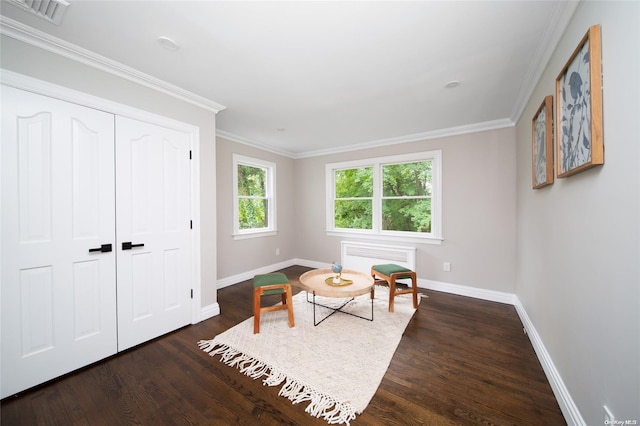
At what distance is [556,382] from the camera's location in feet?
5.24

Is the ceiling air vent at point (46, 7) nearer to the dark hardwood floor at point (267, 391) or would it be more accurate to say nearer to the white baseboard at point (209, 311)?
the dark hardwood floor at point (267, 391)

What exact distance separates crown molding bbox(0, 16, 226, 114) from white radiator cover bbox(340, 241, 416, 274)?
312 centimetres

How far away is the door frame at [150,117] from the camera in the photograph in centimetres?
166

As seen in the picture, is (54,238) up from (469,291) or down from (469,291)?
up

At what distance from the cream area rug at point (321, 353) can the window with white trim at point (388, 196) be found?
152cm

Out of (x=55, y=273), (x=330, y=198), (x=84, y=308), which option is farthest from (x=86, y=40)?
(x=330, y=198)

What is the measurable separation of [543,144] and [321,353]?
2.57 meters

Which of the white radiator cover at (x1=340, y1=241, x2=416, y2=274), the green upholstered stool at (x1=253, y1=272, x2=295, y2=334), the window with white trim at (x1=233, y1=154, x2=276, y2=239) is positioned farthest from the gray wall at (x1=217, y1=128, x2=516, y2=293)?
the green upholstered stool at (x1=253, y1=272, x2=295, y2=334)

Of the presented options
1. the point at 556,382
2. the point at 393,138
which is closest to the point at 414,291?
the point at 556,382

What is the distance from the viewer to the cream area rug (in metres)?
1.62

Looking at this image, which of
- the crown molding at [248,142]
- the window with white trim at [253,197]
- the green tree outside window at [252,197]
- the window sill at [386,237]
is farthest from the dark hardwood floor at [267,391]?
the crown molding at [248,142]

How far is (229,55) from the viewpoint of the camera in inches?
75.0

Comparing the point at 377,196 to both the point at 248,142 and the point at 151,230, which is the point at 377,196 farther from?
the point at 151,230

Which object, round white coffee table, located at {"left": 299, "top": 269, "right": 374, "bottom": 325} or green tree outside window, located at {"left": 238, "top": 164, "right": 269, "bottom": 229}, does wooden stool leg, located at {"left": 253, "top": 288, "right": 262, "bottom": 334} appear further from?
green tree outside window, located at {"left": 238, "top": 164, "right": 269, "bottom": 229}
